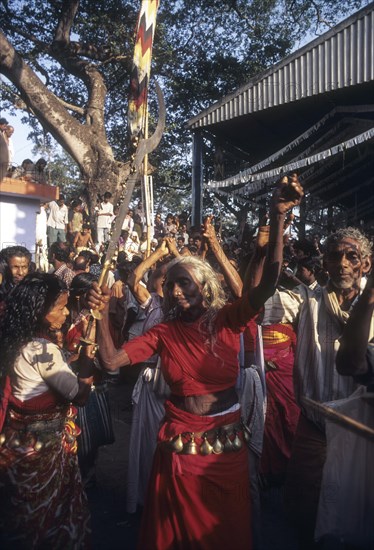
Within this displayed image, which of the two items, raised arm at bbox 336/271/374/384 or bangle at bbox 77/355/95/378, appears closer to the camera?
raised arm at bbox 336/271/374/384

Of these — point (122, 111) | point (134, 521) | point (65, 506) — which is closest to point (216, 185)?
point (134, 521)

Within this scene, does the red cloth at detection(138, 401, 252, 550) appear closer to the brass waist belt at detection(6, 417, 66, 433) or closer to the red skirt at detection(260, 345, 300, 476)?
the brass waist belt at detection(6, 417, 66, 433)

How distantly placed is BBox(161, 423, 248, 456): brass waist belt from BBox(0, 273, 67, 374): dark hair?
2.94ft

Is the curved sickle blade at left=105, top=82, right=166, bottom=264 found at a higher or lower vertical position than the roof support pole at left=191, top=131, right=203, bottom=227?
lower

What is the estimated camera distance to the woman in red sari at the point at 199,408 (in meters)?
2.33

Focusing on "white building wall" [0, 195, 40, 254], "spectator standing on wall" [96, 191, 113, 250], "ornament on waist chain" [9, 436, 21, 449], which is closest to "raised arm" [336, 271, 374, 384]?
"ornament on waist chain" [9, 436, 21, 449]

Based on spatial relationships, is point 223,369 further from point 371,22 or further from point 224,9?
point 224,9

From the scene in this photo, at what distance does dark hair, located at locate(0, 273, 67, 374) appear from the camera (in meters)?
2.58

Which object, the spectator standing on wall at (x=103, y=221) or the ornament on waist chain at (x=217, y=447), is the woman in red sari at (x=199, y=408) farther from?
the spectator standing on wall at (x=103, y=221)

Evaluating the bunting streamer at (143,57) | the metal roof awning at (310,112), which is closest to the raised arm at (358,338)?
the bunting streamer at (143,57)

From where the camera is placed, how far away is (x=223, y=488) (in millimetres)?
2379

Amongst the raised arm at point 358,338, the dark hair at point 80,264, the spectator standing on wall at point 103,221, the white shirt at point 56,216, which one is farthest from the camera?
the white shirt at point 56,216

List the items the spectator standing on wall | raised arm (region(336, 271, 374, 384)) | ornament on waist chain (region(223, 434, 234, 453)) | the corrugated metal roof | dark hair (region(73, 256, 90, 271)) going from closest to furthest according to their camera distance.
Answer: raised arm (region(336, 271, 374, 384)) < ornament on waist chain (region(223, 434, 234, 453)) < dark hair (region(73, 256, 90, 271)) < the corrugated metal roof < the spectator standing on wall

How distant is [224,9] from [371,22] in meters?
12.5
